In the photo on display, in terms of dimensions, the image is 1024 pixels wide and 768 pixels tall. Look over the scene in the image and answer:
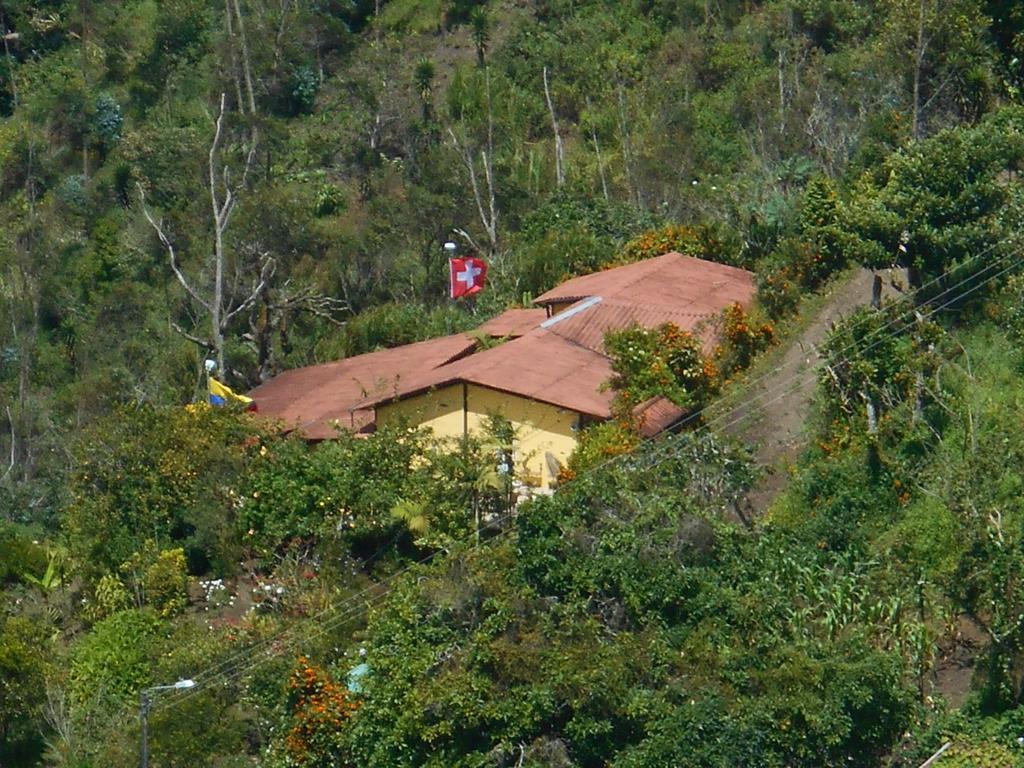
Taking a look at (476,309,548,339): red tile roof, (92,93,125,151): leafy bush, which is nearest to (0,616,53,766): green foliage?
(476,309,548,339): red tile roof

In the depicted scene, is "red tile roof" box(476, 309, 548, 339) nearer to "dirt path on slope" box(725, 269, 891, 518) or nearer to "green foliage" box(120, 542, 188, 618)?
"dirt path on slope" box(725, 269, 891, 518)

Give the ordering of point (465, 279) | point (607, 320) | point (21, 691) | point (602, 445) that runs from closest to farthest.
Result: point (21, 691) → point (602, 445) → point (607, 320) → point (465, 279)

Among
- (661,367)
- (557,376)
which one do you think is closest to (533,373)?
(557,376)

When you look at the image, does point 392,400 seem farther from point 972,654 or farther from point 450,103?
point 450,103

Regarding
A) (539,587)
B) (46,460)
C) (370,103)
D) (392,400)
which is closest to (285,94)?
(370,103)

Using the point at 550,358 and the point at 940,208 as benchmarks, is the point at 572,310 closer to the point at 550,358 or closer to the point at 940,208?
the point at 550,358
